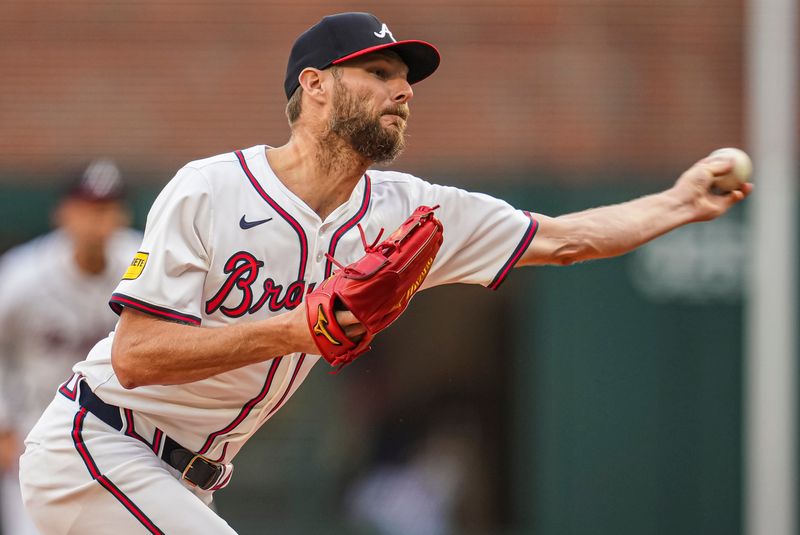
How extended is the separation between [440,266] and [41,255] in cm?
345

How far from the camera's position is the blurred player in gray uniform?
21.3ft

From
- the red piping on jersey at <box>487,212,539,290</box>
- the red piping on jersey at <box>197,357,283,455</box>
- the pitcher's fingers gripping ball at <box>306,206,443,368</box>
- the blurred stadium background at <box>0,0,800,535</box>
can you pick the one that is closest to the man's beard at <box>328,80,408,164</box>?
the pitcher's fingers gripping ball at <box>306,206,443,368</box>

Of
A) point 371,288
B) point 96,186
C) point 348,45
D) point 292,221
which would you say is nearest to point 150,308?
point 292,221

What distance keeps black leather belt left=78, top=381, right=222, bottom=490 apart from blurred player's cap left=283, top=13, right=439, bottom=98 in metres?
1.17

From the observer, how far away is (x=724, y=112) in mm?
10867

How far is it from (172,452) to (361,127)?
116 cm

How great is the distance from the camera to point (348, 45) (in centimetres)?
381

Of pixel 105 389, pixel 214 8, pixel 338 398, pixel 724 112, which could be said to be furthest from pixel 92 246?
pixel 724 112

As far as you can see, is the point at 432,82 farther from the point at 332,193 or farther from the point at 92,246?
the point at 332,193

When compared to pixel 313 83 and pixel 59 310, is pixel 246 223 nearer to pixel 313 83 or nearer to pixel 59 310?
pixel 313 83

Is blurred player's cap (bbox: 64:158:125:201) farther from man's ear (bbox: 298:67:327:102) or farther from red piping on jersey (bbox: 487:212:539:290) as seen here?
red piping on jersey (bbox: 487:212:539:290)

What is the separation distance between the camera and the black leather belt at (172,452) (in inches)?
147

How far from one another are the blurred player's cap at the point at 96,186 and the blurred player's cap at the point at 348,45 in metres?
2.74

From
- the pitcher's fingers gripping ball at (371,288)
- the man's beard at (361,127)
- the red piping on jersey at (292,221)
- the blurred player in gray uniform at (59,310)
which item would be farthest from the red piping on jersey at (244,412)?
the blurred player in gray uniform at (59,310)
